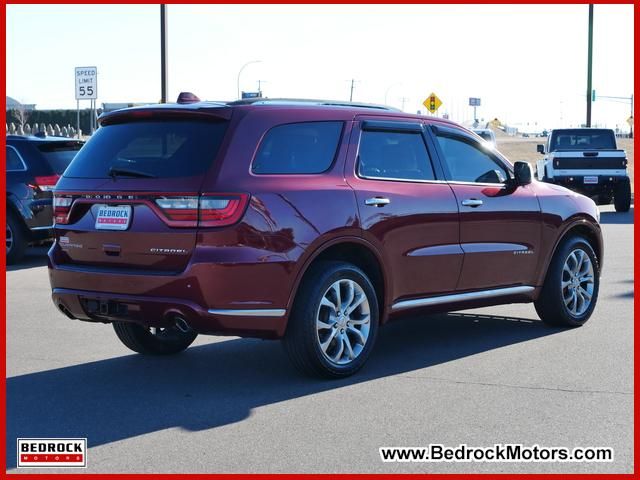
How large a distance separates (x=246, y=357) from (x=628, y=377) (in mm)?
2701

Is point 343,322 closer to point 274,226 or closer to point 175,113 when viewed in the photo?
point 274,226

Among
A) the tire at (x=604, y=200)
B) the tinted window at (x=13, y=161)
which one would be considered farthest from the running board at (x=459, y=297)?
the tire at (x=604, y=200)

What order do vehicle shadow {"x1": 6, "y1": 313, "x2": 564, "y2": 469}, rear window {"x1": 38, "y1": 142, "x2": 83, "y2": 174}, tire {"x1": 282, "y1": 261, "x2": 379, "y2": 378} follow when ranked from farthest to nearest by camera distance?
1. rear window {"x1": 38, "y1": 142, "x2": 83, "y2": 174}
2. tire {"x1": 282, "y1": 261, "x2": 379, "y2": 378}
3. vehicle shadow {"x1": 6, "y1": 313, "x2": 564, "y2": 469}

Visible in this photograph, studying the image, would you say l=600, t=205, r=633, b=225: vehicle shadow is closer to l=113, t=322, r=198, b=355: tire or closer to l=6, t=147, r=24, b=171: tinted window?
l=6, t=147, r=24, b=171: tinted window

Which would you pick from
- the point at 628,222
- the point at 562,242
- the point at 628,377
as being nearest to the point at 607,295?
the point at 562,242

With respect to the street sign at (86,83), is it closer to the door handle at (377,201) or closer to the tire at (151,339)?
the tire at (151,339)

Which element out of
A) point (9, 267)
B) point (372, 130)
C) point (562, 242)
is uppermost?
point (372, 130)

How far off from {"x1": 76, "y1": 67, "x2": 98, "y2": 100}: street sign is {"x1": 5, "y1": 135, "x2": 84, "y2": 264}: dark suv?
447 inches

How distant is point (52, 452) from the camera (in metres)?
5.20

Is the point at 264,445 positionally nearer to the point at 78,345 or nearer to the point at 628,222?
the point at 78,345

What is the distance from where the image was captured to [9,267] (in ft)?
45.6

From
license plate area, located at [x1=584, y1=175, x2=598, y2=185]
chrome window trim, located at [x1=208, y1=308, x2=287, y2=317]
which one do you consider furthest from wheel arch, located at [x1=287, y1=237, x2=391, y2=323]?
license plate area, located at [x1=584, y1=175, x2=598, y2=185]

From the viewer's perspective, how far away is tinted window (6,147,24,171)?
14.1 meters

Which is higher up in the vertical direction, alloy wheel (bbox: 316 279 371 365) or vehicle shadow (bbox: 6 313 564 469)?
alloy wheel (bbox: 316 279 371 365)
